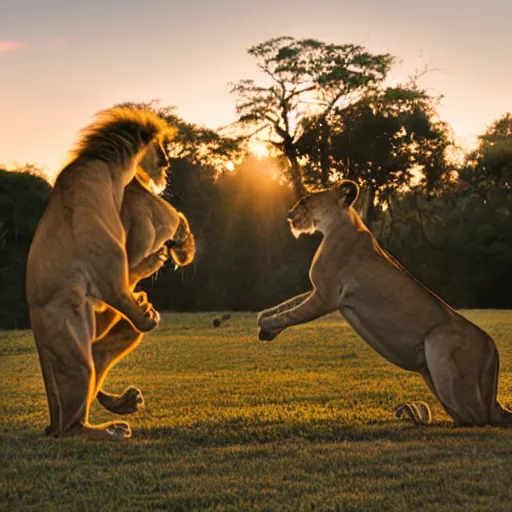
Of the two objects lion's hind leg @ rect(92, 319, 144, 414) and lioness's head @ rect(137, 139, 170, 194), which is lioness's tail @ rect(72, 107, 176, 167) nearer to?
lioness's head @ rect(137, 139, 170, 194)

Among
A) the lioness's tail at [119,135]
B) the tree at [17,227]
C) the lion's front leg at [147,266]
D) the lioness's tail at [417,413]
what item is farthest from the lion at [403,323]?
the tree at [17,227]

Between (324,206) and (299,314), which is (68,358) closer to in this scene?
(299,314)

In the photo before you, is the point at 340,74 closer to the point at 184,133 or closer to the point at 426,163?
the point at 426,163

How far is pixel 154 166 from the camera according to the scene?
8.05 meters

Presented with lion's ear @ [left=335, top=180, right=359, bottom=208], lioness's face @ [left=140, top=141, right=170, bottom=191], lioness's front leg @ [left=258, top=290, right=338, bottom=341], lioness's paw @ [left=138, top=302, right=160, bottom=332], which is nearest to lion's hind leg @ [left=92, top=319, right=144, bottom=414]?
lioness's paw @ [left=138, top=302, right=160, bottom=332]

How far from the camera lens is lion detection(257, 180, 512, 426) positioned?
286 inches

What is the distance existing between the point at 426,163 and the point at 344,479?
112 feet

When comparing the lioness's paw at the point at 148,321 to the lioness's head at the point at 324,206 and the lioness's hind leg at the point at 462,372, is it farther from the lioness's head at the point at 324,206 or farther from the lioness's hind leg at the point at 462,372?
the lioness's hind leg at the point at 462,372

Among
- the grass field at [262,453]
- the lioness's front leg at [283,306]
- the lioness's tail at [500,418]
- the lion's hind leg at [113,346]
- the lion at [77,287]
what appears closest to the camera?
the grass field at [262,453]

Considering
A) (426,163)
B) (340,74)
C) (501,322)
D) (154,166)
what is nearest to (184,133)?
(340,74)

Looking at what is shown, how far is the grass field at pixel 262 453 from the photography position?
529 centimetres

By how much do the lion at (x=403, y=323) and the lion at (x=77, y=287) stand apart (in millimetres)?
1405

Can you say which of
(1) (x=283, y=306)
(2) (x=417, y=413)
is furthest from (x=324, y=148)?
(2) (x=417, y=413)

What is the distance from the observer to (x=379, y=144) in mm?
38344
